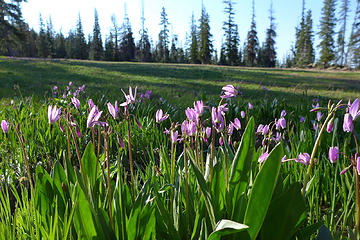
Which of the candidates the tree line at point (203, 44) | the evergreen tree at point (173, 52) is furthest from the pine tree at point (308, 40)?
the evergreen tree at point (173, 52)

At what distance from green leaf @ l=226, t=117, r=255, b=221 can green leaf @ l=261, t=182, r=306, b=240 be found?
0.12m

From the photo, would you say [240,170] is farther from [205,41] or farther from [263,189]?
[205,41]

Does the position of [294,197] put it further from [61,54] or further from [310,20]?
[61,54]

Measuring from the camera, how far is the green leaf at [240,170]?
1.04 m

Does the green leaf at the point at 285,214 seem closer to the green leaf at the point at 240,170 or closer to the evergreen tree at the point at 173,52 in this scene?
the green leaf at the point at 240,170

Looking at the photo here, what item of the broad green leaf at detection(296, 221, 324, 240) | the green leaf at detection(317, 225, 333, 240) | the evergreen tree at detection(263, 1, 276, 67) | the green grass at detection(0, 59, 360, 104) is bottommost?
the broad green leaf at detection(296, 221, 324, 240)

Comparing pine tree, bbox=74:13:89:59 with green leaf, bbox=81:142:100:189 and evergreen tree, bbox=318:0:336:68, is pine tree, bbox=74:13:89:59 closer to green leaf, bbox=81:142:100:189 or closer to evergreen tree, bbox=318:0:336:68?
evergreen tree, bbox=318:0:336:68

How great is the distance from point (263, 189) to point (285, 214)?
206mm

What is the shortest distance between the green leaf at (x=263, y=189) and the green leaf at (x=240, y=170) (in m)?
0.11

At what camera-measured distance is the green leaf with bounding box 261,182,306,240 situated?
971 millimetres

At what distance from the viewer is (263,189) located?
874 millimetres

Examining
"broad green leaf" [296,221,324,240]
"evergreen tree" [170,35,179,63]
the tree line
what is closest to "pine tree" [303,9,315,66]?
the tree line

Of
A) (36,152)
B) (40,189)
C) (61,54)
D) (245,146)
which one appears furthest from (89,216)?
(61,54)

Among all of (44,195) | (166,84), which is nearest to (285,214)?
(44,195)
